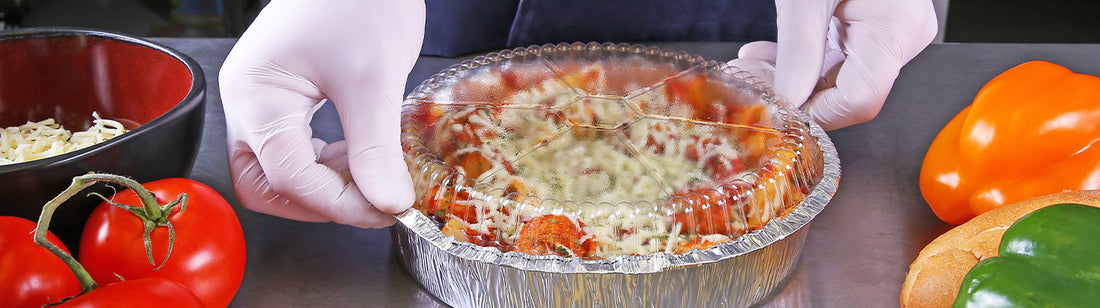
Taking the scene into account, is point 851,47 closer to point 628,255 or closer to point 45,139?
point 628,255

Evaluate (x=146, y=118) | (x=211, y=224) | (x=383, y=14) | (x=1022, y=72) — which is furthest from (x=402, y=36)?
(x=1022, y=72)

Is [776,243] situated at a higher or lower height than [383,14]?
lower

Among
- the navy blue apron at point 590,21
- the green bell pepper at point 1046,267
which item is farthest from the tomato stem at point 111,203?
the navy blue apron at point 590,21

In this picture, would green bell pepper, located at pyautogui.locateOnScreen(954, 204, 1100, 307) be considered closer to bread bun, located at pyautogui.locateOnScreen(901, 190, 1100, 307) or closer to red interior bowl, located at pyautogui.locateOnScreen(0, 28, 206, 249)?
bread bun, located at pyautogui.locateOnScreen(901, 190, 1100, 307)

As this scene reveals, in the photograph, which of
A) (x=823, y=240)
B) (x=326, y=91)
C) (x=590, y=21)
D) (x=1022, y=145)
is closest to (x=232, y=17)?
(x=590, y=21)

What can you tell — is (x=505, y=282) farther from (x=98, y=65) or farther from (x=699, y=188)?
(x=98, y=65)

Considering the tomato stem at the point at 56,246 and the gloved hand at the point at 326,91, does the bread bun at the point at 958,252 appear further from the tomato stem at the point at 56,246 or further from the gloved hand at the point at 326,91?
the tomato stem at the point at 56,246
